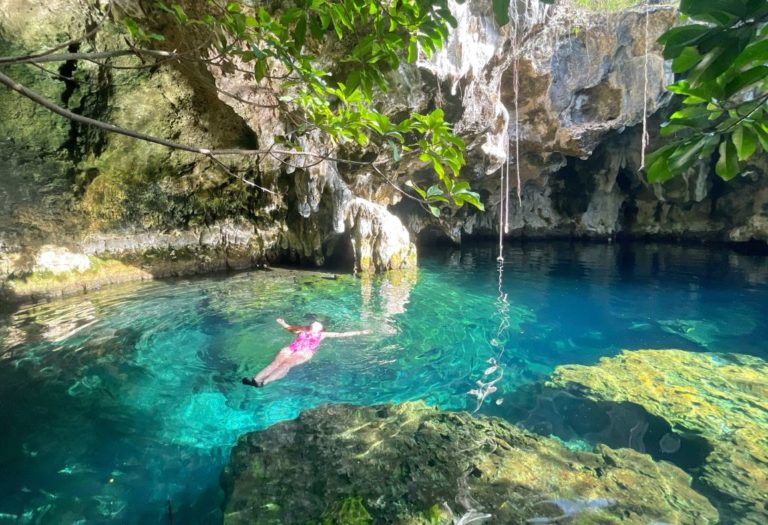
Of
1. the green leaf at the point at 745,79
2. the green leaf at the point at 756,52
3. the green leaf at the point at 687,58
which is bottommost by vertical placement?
the green leaf at the point at 745,79

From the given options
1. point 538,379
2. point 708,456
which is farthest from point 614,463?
point 538,379

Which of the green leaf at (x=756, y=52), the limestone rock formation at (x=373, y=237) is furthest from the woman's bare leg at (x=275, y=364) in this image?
the limestone rock formation at (x=373, y=237)

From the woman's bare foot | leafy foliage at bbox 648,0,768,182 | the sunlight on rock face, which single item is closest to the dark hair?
the woman's bare foot

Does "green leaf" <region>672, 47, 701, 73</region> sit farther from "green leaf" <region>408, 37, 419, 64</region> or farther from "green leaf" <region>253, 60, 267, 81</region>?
"green leaf" <region>253, 60, 267, 81</region>

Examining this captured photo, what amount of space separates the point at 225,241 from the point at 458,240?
38.2ft

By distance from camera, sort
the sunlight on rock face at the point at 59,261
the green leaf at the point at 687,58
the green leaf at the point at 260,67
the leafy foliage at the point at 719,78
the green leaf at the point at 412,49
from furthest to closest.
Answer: the sunlight on rock face at the point at 59,261
the green leaf at the point at 260,67
the green leaf at the point at 412,49
the green leaf at the point at 687,58
the leafy foliage at the point at 719,78

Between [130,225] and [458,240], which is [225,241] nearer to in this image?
[130,225]

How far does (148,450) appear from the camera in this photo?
364cm

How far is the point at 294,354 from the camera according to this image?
5.58 metres

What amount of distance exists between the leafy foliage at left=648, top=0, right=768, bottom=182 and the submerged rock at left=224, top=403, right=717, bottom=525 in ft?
7.49

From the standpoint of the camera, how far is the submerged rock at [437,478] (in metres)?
2.53

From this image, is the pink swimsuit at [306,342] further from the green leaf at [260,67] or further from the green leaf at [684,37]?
the green leaf at [684,37]

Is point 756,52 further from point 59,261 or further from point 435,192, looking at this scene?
point 59,261

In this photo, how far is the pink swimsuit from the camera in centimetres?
573
